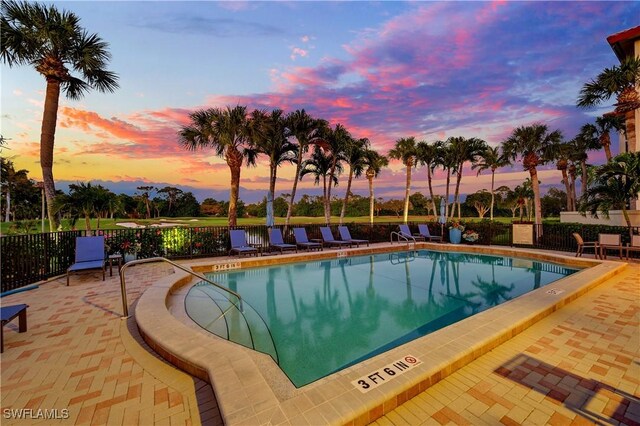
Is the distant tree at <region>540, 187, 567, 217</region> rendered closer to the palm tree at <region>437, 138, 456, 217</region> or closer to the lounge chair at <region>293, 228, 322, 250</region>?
the palm tree at <region>437, 138, 456, 217</region>

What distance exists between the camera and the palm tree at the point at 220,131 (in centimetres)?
1352

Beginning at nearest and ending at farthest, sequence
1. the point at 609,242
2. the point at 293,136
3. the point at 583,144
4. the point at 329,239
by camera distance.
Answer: the point at 609,242
the point at 329,239
the point at 293,136
the point at 583,144

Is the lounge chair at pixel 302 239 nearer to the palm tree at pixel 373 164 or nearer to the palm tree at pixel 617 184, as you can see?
the palm tree at pixel 617 184

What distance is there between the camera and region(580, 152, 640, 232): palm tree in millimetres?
9542

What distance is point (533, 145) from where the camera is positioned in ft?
69.3

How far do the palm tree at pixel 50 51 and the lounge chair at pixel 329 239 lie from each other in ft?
30.2

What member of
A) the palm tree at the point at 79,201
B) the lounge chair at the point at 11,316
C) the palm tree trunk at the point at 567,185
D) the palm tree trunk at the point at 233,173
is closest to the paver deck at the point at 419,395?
the lounge chair at the point at 11,316

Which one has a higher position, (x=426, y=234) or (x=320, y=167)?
(x=320, y=167)

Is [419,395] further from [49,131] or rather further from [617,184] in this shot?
[617,184]

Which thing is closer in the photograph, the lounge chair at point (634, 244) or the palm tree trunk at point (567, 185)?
the lounge chair at point (634, 244)

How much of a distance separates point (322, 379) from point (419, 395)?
2.82 feet

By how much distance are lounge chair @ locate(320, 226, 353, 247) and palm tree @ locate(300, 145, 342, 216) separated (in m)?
8.97

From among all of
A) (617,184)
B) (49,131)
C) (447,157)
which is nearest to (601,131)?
(447,157)

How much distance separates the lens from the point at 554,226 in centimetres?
1199
